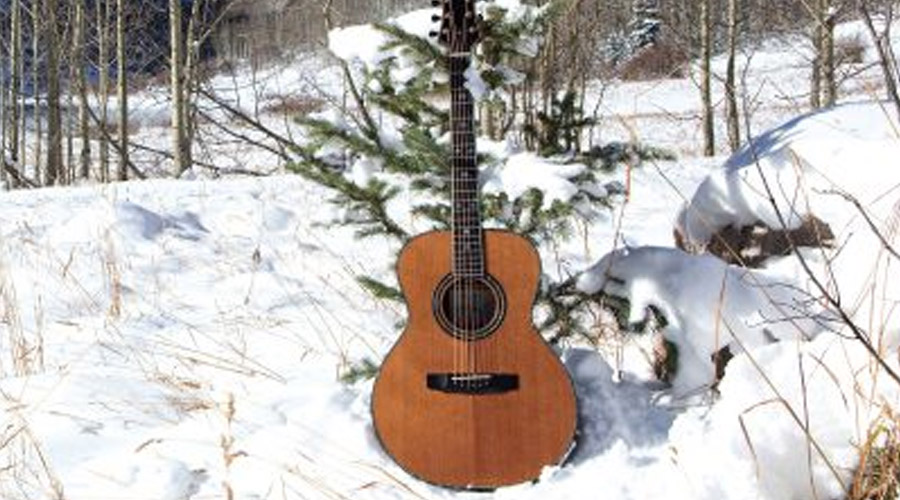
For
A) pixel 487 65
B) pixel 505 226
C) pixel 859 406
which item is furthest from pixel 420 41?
pixel 859 406

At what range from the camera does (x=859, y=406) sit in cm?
194

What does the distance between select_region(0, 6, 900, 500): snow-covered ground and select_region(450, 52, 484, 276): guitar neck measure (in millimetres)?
228

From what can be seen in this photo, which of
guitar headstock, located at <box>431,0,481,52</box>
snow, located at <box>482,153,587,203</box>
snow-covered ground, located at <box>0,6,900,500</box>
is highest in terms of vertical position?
guitar headstock, located at <box>431,0,481,52</box>

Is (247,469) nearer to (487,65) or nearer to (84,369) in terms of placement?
(84,369)

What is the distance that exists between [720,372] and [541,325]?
1.62ft

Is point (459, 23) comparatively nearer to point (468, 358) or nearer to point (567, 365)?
point (468, 358)

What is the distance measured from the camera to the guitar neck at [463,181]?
2.37 m

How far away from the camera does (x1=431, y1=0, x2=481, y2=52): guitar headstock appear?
239 cm

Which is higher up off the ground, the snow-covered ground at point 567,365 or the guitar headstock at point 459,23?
the guitar headstock at point 459,23

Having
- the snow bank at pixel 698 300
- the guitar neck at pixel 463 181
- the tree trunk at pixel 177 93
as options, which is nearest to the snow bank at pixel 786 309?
the snow bank at pixel 698 300

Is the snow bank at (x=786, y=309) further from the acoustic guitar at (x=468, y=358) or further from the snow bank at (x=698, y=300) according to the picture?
the acoustic guitar at (x=468, y=358)

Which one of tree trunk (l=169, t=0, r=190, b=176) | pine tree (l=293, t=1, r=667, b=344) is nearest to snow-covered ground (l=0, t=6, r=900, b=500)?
pine tree (l=293, t=1, r=667, b=344)

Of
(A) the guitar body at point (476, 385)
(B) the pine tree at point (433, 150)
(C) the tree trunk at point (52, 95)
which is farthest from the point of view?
(C) the tree trunk at point (52, 95)

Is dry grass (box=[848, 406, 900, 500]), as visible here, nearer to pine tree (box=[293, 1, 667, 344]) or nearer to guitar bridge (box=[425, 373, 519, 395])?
guitar bridge (box=[425, 373, 519, 395])
